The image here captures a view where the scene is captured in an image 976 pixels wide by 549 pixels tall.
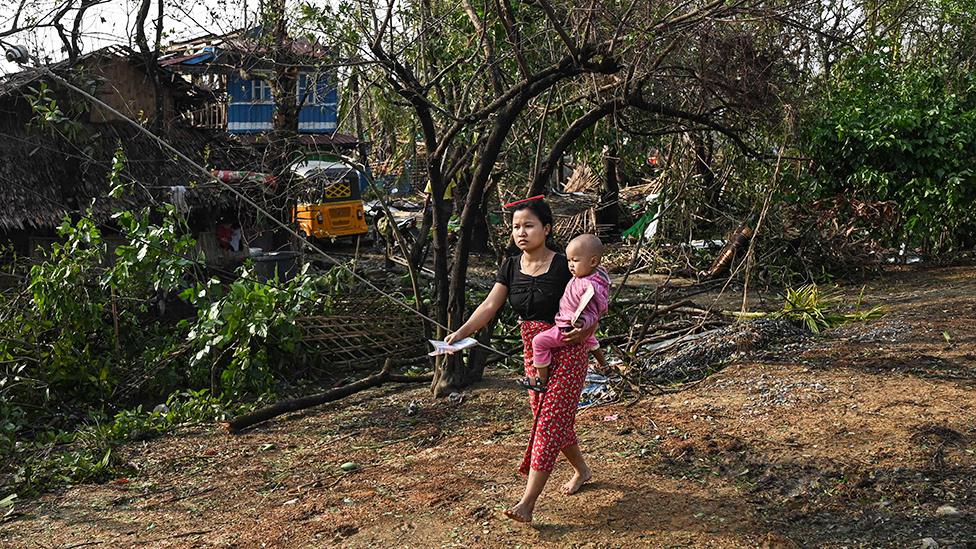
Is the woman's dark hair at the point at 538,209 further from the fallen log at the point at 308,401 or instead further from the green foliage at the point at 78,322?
the green foliage at the point at 78,322

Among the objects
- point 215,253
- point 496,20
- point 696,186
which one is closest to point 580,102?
point 496,20

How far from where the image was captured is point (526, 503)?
13.6 feet

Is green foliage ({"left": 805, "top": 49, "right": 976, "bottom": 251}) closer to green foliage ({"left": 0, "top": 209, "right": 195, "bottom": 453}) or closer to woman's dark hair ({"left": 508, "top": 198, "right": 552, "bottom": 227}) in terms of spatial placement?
green foliage ({"left": 0, "top": 209, "right": 195, "bottom": 453})

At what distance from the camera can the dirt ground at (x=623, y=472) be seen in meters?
4.13

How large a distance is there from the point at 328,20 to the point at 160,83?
8698 mm

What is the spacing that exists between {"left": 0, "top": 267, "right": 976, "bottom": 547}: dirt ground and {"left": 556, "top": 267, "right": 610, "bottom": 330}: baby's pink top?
907mm

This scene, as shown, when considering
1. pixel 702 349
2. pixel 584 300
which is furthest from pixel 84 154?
pixel 584 300

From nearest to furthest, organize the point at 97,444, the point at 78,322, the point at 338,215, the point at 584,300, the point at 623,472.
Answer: the point at 584,300, the point at 623,472, the point at 97,444, the point at 78,322, the point at 338,215

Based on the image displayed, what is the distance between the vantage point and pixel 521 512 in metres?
4.14

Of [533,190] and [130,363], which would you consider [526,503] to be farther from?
[130,363]

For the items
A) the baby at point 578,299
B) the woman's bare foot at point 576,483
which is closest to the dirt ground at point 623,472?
the woman's bare foot at point 576,483

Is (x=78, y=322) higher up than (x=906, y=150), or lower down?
lower down

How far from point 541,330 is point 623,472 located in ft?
3.44

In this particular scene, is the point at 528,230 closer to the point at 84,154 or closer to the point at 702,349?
the point at 702,349
